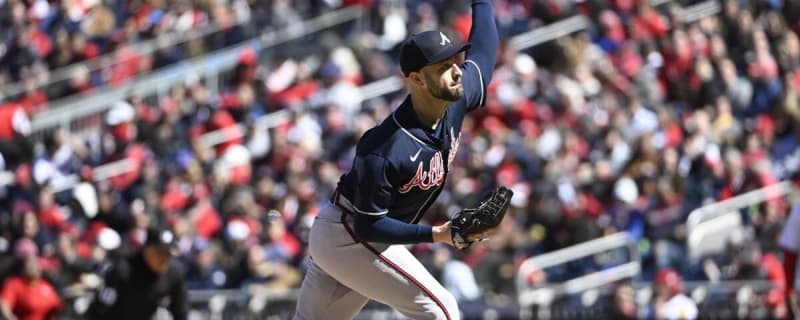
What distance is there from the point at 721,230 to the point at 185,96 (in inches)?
252

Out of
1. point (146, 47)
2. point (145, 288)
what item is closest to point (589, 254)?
point (145, 288)

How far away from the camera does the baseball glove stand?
623 centimetres

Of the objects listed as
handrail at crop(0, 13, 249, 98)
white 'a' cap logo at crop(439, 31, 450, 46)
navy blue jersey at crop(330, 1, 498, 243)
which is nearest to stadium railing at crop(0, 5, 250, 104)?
handrail at crop(0, 13, 249, 98)

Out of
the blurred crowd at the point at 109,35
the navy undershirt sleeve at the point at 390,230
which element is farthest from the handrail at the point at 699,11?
the navy undershirt sleeve at the point at 390,230

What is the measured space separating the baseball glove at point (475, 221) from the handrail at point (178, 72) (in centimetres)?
1170

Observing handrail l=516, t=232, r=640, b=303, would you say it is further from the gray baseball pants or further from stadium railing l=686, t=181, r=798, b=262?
the gray baseball pants

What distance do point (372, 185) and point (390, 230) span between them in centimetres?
21

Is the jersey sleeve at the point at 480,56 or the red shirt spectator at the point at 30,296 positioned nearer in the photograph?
the jersey sleeve at the point at 480,56

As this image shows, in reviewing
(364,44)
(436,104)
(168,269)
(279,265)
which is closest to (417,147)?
(436,104)

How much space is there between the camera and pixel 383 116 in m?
17.6

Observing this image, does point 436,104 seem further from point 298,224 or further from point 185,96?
point 185,96

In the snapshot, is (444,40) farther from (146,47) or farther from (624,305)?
(146,47)

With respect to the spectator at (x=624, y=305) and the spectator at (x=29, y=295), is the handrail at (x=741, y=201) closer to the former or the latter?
the spectator at (x=624, y=305)

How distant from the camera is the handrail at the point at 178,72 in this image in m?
17.5
